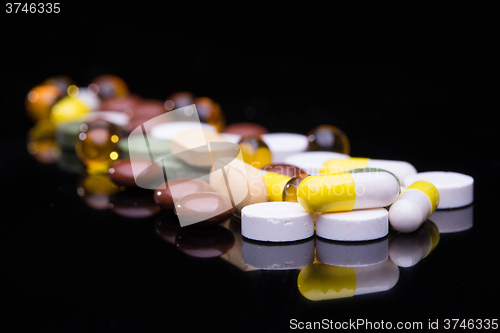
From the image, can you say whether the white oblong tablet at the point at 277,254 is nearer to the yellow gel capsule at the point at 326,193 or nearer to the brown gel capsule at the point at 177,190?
the yellow gel capsule at the point at 326,193

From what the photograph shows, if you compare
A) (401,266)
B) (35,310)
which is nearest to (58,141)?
(35,310)

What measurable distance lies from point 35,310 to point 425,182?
1275 mm

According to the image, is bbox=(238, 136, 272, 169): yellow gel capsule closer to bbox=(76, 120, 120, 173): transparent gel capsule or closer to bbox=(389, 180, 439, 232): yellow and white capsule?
bbox=(76, 120, 120, 173): transparent gel capsule

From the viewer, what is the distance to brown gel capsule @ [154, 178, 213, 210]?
2.20 meters

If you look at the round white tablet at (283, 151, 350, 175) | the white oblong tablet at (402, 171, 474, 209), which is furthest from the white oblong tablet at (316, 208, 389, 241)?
the round white tablet at (283, 151, 350, 175)

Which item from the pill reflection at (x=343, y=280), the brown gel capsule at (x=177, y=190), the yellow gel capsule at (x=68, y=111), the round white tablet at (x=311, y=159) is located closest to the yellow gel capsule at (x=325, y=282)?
the pill reflection at (x=343, y=280)

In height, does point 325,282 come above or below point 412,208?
below

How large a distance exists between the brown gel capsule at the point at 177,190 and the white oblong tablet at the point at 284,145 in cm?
62

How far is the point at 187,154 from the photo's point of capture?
8.19 feet

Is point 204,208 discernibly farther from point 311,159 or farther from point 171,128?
point 171,128

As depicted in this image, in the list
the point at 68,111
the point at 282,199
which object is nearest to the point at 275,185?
the point at 282,199

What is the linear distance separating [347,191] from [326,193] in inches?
2.7

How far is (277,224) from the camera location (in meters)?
1.96

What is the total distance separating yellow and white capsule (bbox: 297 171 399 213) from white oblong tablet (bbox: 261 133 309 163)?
840 mm
